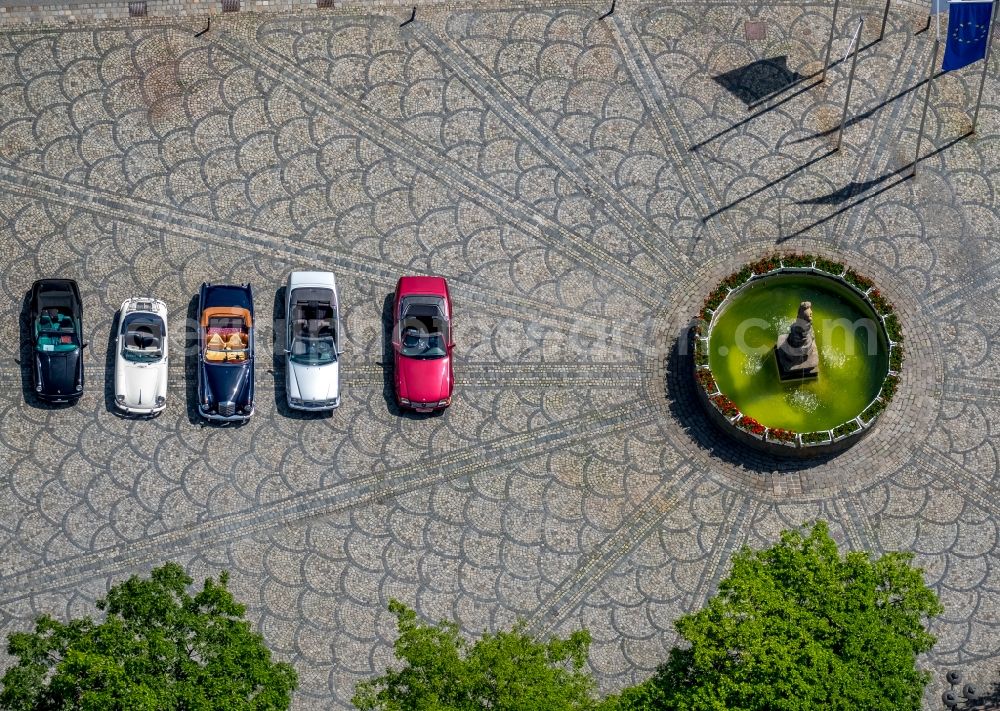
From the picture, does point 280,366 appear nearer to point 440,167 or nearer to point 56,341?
point 56,341

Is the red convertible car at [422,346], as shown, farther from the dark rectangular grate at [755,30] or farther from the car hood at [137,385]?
the dark rectangular grate at [755,30]

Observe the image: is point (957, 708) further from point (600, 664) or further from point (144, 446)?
point (144, 446)

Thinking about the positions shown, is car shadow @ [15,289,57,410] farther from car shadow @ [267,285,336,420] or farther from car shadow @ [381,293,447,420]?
car shadow @ [381,293,447,420]

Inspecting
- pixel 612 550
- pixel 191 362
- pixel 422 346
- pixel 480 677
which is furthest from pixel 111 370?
pixel 612 550

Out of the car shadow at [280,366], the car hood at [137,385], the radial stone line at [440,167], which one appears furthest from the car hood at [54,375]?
the radial stone line at [440,167]

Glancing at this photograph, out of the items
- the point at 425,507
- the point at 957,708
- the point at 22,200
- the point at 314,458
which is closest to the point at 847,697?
the point at 957,708

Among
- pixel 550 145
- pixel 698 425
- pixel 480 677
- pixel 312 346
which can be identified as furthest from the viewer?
pixel 550 145
